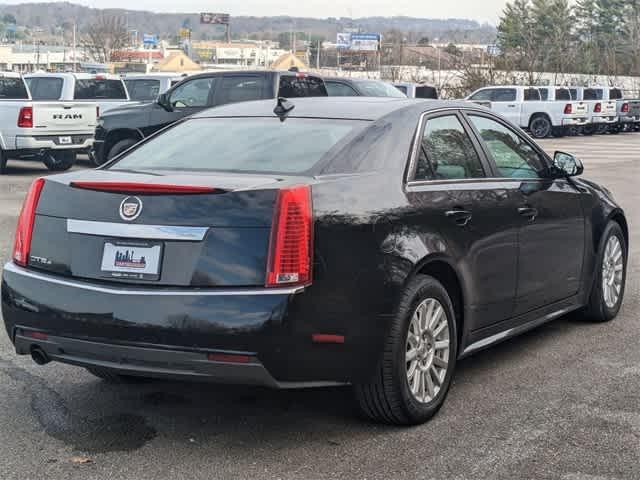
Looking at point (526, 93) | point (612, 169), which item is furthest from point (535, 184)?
point (526, 93)

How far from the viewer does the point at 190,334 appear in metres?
4.52

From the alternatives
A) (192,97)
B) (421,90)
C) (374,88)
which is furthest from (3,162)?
(421,90)

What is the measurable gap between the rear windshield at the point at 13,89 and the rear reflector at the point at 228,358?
15783 millimetres

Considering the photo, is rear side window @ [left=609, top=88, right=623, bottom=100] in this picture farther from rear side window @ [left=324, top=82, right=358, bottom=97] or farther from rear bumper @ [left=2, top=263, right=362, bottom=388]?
rear bumper @ [left=2, top=263, right=362, bottom=388]

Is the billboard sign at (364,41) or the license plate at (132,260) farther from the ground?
the billboard sign at (364,41)

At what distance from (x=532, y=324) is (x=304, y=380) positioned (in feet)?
7.43

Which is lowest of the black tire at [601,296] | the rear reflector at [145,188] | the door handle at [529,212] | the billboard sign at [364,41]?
the black tire at [601,296]

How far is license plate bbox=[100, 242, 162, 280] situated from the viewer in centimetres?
464

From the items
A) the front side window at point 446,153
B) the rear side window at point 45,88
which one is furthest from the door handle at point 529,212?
the rear side window at point 45,88

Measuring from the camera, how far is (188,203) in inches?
183

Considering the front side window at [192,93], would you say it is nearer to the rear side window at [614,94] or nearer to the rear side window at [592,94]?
the rear side window at [592,94]

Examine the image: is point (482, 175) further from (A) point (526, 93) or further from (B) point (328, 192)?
(A) point (526, 93)

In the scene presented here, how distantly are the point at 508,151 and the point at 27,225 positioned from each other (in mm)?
2893

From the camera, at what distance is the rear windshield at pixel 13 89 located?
19234 millimetres
